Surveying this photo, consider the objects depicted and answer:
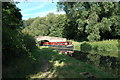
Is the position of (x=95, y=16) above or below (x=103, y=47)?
above

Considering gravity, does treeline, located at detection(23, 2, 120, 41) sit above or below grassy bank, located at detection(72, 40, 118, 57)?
above

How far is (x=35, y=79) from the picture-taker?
5.06 meters

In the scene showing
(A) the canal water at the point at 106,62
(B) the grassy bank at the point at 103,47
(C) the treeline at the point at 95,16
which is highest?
(C) the treeline at the point at 95,16

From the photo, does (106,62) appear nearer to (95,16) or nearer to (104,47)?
(104,47)

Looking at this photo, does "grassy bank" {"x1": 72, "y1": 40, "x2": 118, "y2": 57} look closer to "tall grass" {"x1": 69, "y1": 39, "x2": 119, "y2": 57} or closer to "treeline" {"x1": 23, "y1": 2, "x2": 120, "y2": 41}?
"tall grass" {"x1": 69, "y1": 39, "x2": 119, "y2": 57}

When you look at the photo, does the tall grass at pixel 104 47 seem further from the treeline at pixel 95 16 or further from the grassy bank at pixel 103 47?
the treeline at pixel 95 16

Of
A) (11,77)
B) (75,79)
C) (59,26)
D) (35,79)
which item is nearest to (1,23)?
(11,77)

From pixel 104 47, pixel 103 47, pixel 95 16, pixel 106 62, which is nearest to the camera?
pixel 106 62

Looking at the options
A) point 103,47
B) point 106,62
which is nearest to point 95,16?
point 103,47

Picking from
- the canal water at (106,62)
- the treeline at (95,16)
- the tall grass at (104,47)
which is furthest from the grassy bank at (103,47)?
the canal water at (106,62)

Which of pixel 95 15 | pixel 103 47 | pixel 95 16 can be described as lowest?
pixel 103 47

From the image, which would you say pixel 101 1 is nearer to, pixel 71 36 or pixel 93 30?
pixel 93 30

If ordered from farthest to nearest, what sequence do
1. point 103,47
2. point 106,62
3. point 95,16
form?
point 95,16, point 103,47, point 106,62

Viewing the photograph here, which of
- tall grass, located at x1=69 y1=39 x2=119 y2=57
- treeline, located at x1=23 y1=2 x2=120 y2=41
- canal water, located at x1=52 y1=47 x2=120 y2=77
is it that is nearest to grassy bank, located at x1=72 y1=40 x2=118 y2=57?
tall grass, located at x1=69 y1=39 x2=119 y2=57
